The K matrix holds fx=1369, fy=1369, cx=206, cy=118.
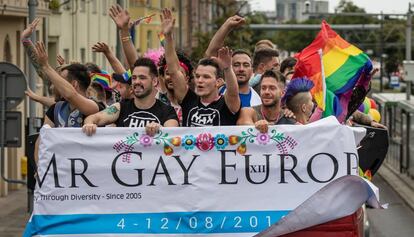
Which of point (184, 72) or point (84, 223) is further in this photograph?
point (184, 72)

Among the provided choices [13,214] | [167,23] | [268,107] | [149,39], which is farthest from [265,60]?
[149,39]

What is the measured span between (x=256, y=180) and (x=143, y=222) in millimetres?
807

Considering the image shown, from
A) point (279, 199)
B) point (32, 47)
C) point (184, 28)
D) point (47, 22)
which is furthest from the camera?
point (184, 28)

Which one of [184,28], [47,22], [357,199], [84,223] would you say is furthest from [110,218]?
[184,28]

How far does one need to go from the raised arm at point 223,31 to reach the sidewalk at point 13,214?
8674 millimetres

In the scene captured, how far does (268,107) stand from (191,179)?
3.86ft

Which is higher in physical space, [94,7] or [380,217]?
[94,7]

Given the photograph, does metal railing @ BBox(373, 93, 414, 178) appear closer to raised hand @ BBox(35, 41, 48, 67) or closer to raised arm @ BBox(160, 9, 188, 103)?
raised arm @ BBox(160, 9, 188, 103)

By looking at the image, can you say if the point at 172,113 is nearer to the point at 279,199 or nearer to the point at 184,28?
the point at 279,199

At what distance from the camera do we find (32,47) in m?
10.9

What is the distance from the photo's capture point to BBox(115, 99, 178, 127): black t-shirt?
31.5 feet

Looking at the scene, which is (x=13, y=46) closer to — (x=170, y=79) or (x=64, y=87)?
(x=170, y=79)

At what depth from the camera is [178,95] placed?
10.4m

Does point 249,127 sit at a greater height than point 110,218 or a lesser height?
greater
